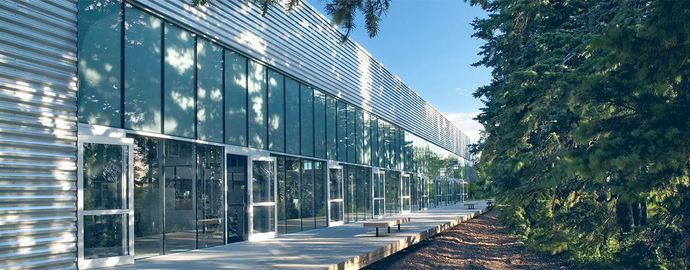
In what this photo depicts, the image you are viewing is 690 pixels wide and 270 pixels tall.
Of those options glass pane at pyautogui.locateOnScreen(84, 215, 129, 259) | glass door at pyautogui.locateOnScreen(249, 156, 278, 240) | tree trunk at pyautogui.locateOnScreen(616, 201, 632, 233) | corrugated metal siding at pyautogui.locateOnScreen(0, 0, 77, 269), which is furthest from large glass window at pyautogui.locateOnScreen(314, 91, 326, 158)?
corrugated metal siding at pyautogui.locateOnScreen(0, 0, 77, 269)

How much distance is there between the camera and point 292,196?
18188 millimetres

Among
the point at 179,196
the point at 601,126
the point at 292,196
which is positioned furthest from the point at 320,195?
the point at 601,126

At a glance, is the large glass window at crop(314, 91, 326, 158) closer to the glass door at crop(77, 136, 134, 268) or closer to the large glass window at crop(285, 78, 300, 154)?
the large glass window at crop(285, 78, 300, 154)

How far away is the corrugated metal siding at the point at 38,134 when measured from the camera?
8656mm

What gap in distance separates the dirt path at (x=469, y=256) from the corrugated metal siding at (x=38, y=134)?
6.74 meters

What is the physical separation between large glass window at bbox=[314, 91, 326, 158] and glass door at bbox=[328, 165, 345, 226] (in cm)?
99

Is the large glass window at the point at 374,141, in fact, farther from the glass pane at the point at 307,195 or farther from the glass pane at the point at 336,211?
the glass pane at the point at 307,195

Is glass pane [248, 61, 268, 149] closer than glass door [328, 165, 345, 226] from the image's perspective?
Yes

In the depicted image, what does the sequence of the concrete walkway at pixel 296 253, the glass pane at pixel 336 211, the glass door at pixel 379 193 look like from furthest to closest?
the glass door at pixel 379 193
the glass pane at pixel 336 211
the concrete walkway at pixel 296 253

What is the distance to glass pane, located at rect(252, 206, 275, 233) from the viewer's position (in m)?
15.8

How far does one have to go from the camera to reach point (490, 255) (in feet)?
55.0

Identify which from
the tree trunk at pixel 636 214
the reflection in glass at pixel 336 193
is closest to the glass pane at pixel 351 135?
the reflection in glass at pixel 336 193

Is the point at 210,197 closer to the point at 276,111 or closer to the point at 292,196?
the point at 276,111

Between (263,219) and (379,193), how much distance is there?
12381 mm
